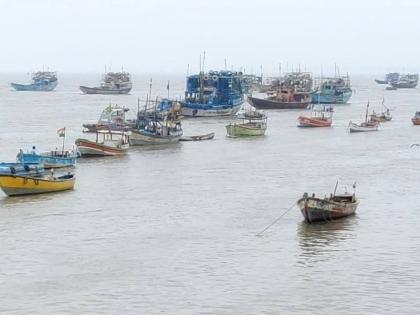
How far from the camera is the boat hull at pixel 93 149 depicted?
55.8 meters

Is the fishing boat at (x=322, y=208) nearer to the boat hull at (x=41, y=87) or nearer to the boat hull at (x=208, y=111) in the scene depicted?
the boat hull at (x=208, y=111)

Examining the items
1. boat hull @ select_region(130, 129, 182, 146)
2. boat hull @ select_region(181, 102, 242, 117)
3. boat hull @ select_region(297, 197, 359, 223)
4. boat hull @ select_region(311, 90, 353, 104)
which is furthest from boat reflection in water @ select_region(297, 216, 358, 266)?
boat hull @ select_region(311, 90, 353, 104)

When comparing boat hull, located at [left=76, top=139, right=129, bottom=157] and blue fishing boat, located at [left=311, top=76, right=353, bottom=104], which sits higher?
blue fishing boat, located at [left=311, top=76, right=353, bottom=104]

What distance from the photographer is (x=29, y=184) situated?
39438 millimetres

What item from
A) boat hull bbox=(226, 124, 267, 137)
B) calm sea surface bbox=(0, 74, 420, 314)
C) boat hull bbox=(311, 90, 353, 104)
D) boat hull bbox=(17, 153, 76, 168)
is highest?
boat hull bbox=(311, 90, 353, 104)

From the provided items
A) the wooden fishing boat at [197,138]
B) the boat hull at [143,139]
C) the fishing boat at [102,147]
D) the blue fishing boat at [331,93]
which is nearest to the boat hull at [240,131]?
the wooden fishing boat at [197,138]

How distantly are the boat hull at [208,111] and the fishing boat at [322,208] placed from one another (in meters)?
61.4

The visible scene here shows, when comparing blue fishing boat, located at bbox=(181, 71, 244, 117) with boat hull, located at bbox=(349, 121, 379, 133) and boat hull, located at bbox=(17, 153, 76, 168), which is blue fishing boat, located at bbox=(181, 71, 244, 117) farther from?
boat hull, located at bbox=(17, 153, 76, 168)

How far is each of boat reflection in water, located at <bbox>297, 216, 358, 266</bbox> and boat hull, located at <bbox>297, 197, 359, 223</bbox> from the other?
8.5 inches

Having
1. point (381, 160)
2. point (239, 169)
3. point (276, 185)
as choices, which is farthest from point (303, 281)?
point (381, 160)

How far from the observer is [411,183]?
4569 centimetres

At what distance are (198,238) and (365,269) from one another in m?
6.64

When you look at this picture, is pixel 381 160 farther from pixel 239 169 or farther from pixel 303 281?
pixel 303 281

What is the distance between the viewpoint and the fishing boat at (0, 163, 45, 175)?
3950 cm
